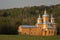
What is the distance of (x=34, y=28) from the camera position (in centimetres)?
7662

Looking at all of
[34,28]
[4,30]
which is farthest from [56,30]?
[4,30]

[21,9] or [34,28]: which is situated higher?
[21,9]

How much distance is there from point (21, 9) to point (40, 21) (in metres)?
88.5

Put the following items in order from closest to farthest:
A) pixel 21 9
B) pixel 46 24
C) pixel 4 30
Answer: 1. pixel 4 30
2. pixel 46 24
3. pixel 21 9

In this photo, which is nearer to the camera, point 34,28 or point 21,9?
point 34,28

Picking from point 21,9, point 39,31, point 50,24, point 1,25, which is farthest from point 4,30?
point 21,9

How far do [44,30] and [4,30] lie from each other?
14932 millimetres

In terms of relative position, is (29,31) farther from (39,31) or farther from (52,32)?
(52,32)

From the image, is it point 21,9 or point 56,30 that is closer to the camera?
point 56,30

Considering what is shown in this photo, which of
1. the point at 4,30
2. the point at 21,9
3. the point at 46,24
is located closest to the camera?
the point at 4,30

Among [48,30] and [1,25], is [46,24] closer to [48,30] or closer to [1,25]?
[48,30]

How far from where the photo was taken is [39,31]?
75250mm

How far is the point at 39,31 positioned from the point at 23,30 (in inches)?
232

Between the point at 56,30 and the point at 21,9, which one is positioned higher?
the point at 21,9
